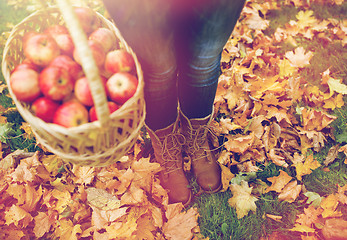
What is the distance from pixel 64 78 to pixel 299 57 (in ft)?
5.80

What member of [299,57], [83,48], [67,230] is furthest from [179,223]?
[299,57]

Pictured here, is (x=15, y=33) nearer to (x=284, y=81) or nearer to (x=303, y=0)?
(x=284, y=81)

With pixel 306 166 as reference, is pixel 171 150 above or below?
above

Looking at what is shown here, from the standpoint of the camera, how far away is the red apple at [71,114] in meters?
0.87

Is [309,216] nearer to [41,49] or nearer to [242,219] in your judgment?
[242,219]

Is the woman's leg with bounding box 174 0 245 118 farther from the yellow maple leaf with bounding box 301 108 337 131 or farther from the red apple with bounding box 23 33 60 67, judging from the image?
the yellow maple leaf with bounding box 301 108 337 131

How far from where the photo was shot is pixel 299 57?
192 cm

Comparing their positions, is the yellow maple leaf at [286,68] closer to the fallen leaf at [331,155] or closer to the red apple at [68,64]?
the fallen leaf at [331,155]

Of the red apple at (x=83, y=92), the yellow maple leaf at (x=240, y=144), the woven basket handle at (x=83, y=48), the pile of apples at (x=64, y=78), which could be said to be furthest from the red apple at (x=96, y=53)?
the yellow maple leaf at (x=240, y=144)

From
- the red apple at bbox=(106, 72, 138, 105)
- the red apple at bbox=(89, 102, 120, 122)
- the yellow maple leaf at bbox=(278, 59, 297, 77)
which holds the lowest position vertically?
the yellow maple leaf at bbox=(278, 59, 297, 77)

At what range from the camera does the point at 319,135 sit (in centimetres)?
157

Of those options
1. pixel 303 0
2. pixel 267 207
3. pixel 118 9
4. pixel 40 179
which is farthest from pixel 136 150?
pixel 303 0

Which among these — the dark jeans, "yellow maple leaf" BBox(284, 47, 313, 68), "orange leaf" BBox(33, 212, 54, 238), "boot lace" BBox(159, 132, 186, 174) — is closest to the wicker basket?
the dark jeans

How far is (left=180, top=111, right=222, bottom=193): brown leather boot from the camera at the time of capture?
1423 millimetres
